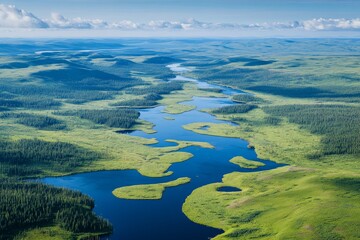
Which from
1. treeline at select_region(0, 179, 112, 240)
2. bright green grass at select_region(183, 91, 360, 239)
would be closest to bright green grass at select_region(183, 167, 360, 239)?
bright green grass at select_region(183, 91, 360, 239)

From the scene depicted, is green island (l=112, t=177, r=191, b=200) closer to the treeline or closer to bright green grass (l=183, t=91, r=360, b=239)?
bright green grass (l=183, t=91, r=360, b=239)

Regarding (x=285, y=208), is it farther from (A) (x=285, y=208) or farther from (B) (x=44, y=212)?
(B) (x=44, y=212)

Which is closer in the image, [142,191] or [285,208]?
Answer: [285,208]

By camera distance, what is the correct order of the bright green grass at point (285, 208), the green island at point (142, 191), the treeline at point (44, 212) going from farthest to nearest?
the green island at point (142, 191), the treeline at point (44, 212), the bright green grass at point (285, 208)

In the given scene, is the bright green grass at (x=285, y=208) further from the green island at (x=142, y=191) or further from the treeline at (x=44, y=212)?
the treeline at (x=44, y=212)

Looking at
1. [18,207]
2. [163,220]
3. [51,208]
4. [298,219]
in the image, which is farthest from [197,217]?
[18,207]

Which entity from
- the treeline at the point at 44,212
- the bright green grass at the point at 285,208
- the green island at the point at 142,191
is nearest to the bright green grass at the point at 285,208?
the bright green grass at the point at 285,208

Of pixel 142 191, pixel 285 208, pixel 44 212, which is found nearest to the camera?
pixel 44 212

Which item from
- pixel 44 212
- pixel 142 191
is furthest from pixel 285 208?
pixel 44 212
